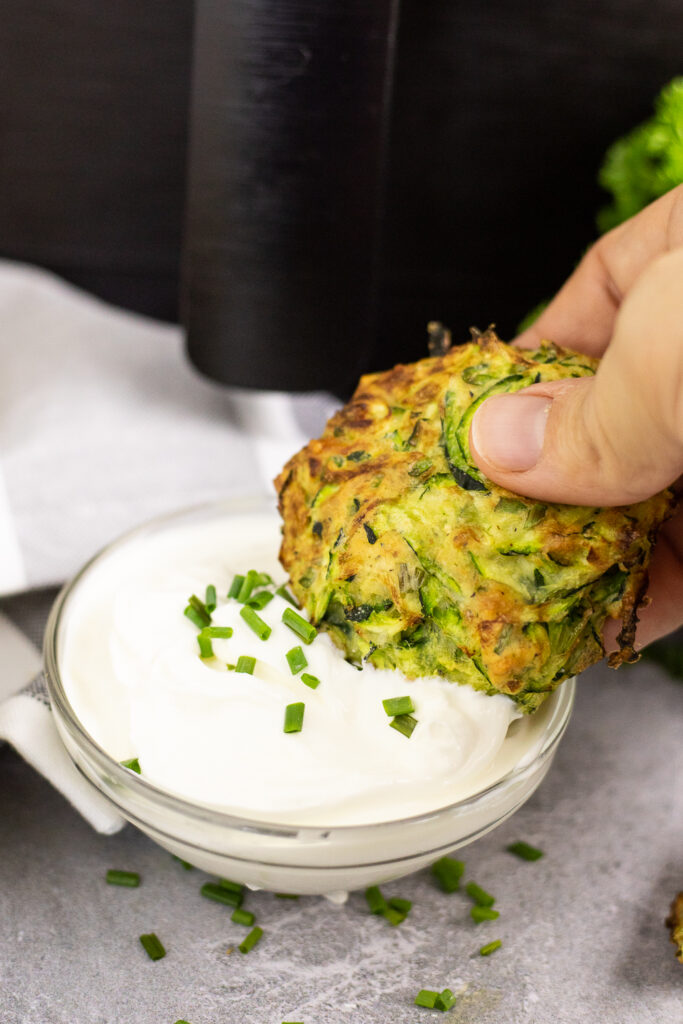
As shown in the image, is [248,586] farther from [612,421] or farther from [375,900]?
[612,421]

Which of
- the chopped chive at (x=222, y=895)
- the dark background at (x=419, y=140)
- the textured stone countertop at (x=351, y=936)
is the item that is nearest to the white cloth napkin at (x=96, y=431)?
the dark background at (x=419, y=140)

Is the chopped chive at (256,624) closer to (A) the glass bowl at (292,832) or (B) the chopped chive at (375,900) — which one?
(A) the glass bowl at (292,832)

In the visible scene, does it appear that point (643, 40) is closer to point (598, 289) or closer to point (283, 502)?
point (598, 289)

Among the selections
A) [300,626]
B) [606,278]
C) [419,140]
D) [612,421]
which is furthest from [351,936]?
[419,140]

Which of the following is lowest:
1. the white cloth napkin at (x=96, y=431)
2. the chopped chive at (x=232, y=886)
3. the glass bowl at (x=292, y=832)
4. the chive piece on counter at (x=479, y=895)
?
the chive piece on counter at (x=479, y=895)

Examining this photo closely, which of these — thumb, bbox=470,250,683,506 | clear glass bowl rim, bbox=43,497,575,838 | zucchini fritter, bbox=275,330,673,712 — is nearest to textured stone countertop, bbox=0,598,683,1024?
clear glass bowl rim, bbox=43,497,575,838

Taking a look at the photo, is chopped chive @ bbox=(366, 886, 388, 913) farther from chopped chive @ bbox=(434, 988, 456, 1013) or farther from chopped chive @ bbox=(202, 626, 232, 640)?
chopped chive @ bbox=(202, 626, 232, 640)
